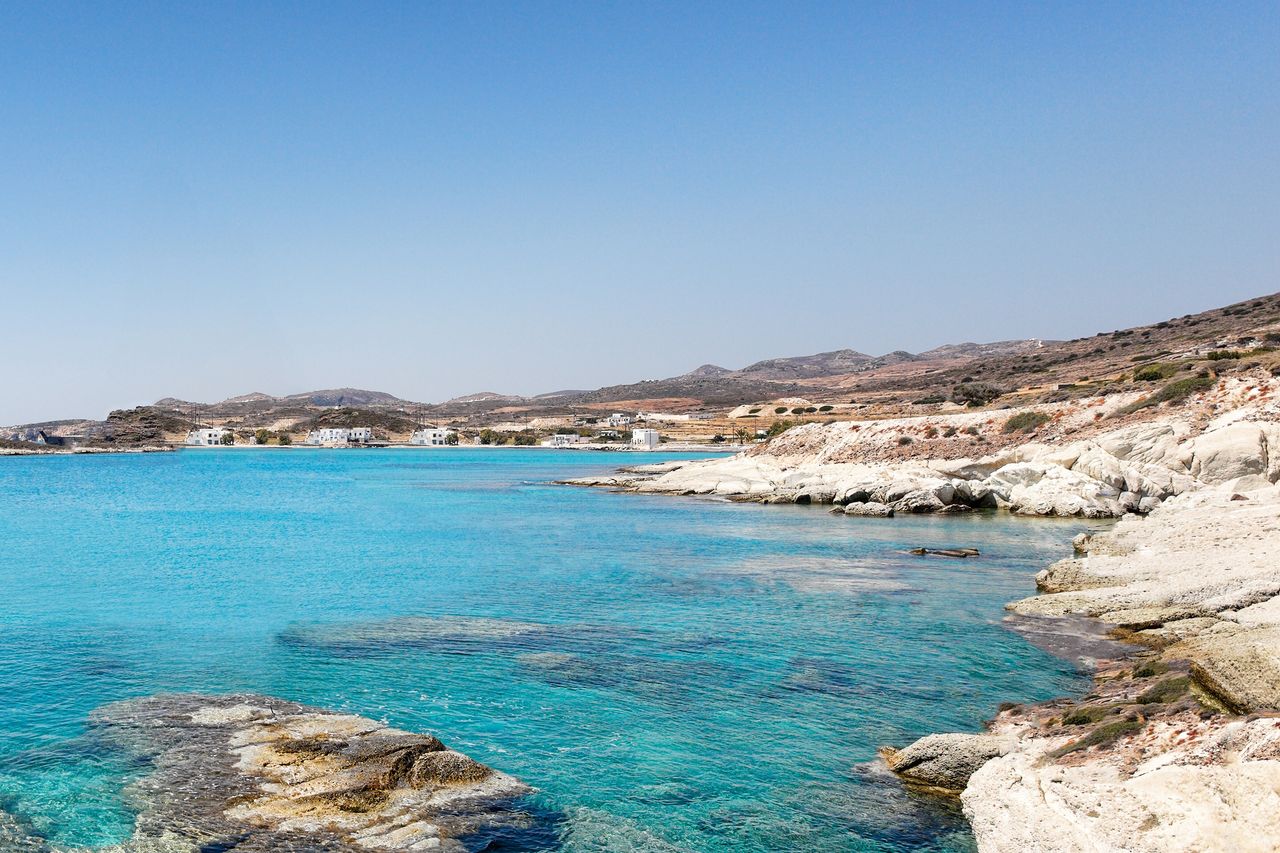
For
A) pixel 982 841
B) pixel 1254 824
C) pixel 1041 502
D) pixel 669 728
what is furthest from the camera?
pixel 1041 502

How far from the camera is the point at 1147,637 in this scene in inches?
698

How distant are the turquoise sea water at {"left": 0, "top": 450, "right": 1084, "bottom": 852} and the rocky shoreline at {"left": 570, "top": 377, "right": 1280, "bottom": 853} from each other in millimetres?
1077

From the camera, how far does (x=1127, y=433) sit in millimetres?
45750

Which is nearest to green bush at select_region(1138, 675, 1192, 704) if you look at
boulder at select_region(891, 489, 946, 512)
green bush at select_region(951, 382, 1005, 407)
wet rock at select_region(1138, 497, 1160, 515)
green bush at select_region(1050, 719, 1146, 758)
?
green bush at select_region(1050, 719, 1146, 758)

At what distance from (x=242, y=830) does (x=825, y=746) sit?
7.81 meters

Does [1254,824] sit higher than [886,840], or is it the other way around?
[1254,824]

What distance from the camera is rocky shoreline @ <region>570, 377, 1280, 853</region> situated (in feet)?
27.8

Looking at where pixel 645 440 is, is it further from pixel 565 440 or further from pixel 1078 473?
pixel 1078 473

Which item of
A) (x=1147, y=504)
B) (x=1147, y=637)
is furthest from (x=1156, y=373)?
(x=1147, y=637)

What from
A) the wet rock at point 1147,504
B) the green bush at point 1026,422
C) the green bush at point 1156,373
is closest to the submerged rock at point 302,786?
the wet rock at point 1147,504

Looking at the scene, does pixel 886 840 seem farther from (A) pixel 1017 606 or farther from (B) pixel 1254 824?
(A) pixel 1017 606

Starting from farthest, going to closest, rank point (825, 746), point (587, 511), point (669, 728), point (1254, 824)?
1. point (587, 511)
2. point (669, 728)
3. point (825, 746)
4. point (1254, 824)

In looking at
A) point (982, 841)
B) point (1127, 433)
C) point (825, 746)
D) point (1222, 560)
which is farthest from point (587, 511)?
point (982, 841)

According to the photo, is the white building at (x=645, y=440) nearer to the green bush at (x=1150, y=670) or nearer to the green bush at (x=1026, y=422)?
the green bush at (x=1026, y=422)
